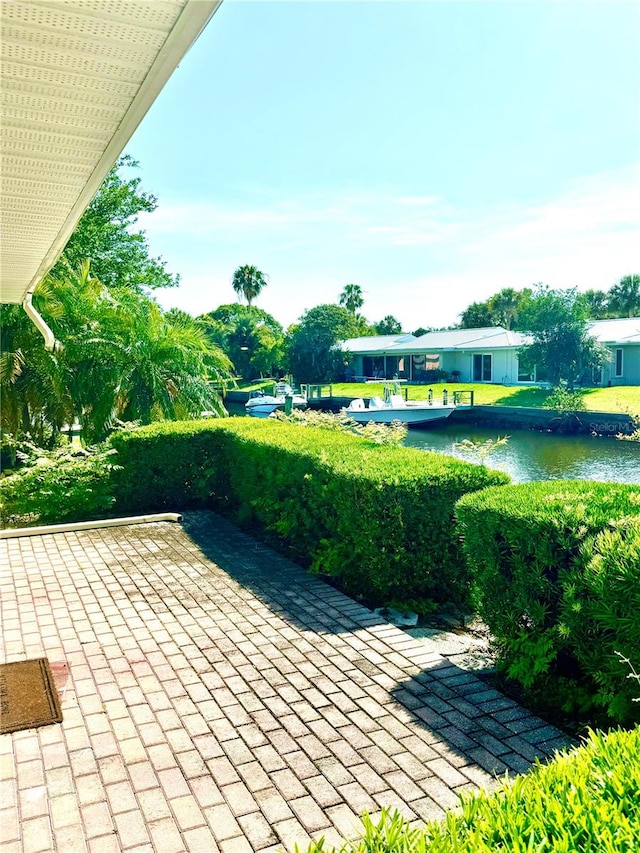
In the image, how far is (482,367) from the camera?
140 feet

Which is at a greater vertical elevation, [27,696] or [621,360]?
[621,360]

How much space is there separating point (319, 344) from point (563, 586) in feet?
152

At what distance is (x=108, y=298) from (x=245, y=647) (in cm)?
1045

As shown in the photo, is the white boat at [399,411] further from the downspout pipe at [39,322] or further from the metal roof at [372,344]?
the downspout pipe at [39,322]

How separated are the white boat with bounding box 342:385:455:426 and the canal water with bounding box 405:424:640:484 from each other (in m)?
2.24

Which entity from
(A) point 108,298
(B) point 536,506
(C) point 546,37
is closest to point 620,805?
(B) point 536,506

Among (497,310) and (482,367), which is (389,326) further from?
(482,367)

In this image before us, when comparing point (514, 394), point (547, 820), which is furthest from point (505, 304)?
point (547, 820)

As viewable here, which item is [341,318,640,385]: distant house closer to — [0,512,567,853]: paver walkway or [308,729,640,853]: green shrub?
[0,512,567,853]: paver walkway

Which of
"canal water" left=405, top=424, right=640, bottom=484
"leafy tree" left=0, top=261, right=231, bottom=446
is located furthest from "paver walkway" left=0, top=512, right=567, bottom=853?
"canal water" left=405, top=424, right=640, bottom=484

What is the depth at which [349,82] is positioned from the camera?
36.3 ft

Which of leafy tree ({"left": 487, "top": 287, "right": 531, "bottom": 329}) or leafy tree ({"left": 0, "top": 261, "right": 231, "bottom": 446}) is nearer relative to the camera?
leafy tree ({"left": 0, "top": 261, "right": 231, "bottom": 446})

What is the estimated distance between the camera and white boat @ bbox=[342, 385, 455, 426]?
105 feet

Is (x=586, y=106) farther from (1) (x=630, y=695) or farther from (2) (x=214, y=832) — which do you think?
(2) (x=214, y=832)
